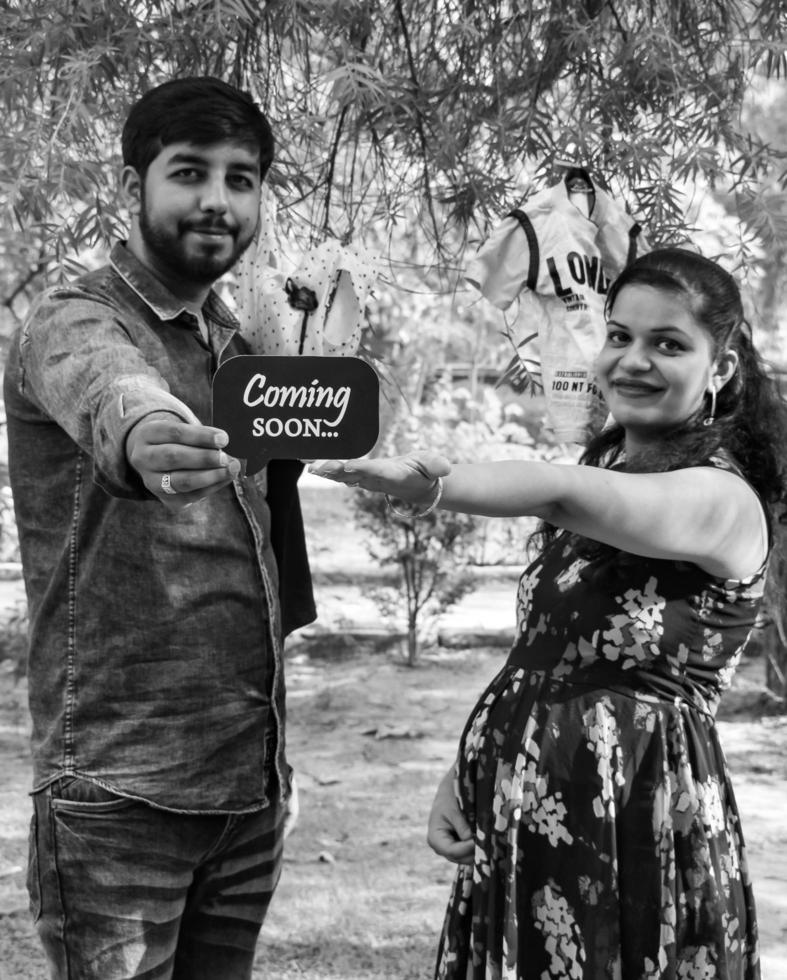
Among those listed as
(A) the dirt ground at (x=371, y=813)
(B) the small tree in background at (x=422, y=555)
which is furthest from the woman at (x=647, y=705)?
(B) the small tree in background at (x=422, y=555)

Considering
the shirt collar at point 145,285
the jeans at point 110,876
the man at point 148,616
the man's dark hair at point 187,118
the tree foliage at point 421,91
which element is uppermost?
the tree foliage at point 421,91

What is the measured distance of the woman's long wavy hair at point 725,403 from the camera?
6.08ft

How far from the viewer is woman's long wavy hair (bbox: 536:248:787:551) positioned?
1854mm

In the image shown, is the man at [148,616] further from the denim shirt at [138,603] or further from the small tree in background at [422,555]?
the small tree in background at [422,555]

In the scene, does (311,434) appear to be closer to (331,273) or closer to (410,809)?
(331,273)

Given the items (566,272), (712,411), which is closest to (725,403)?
(712,411)

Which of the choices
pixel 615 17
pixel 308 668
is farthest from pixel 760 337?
pixel 615 17

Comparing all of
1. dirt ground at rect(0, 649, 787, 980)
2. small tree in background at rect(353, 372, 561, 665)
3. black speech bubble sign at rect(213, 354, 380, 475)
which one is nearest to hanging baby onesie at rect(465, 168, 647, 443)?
black speech bubble sign at rect(213, 354, 380, 475)

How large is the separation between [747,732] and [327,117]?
162 inches

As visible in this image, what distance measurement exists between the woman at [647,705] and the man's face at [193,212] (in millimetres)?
625

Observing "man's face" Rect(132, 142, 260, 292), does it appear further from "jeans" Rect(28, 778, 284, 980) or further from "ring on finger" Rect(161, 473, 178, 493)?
"jeans" Rect(28, 778, 284, 980)

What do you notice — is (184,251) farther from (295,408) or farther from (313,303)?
(295,408)

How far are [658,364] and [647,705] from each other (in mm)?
518

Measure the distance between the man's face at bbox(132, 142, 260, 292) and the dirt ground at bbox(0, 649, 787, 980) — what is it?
88.2 inches
